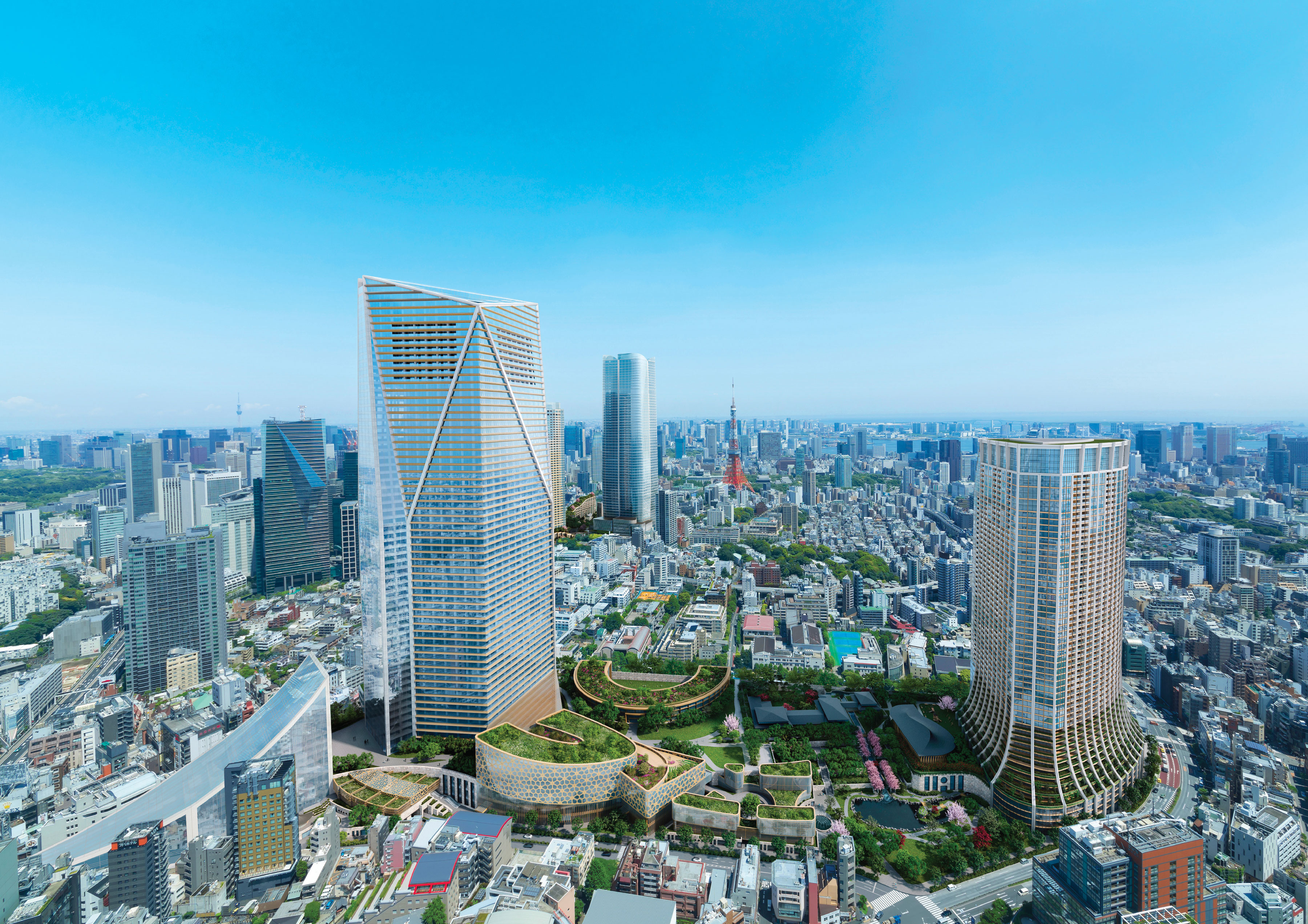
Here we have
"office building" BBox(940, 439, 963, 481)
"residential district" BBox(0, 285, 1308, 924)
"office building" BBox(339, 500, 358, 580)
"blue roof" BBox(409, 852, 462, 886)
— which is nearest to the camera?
"blue roof" BBox(409, 852, 462, 886)

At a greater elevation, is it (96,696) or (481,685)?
(481,685)

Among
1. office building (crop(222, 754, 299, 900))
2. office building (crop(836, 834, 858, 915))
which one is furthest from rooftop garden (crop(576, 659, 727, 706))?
office building (crop(222, 754, 299, 900))

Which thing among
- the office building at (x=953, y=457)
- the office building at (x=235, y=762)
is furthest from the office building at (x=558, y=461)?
the office building at (x=953, y=457)

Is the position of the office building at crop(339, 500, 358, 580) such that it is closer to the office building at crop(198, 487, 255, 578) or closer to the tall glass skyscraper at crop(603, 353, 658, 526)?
the office building at crop(198, 487, 255, 578)

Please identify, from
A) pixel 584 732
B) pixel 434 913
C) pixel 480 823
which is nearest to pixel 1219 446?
pixel 584 732

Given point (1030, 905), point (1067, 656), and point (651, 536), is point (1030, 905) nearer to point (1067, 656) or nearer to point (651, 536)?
point (1067, 656)

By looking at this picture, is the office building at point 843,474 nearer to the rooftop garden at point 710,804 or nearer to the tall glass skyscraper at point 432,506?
the rooftop garden at point 710,804

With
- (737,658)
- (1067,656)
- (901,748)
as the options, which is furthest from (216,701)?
(1067,656)
